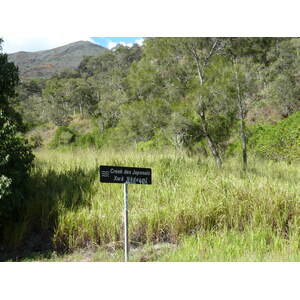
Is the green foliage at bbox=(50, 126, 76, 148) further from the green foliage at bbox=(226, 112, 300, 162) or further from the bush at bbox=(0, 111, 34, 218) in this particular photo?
the bush at bbox=(0, 111, 34, 218)

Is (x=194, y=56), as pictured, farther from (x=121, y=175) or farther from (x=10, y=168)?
(x=121, y=175)

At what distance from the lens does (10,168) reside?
15.1 ft

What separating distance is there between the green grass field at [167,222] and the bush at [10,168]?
45 cm

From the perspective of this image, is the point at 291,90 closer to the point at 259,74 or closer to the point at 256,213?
the point at 259,74

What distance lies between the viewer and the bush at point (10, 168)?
4.33 m

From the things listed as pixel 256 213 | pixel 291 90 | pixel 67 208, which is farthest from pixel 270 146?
pixel 67 208

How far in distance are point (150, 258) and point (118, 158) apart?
333 cm

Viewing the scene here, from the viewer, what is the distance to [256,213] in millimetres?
4301

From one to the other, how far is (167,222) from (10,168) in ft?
7.97

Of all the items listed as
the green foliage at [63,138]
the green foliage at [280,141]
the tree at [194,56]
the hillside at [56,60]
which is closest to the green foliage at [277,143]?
the green foliage at [280,141]

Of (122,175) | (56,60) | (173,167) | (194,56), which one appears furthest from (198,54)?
(56,60)

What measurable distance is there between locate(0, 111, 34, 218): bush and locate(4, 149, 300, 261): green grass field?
1.46 ft

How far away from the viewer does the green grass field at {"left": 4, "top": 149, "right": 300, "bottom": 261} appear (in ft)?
12.2

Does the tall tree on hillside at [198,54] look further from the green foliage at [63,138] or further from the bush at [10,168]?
the green foliage at [63,138]
